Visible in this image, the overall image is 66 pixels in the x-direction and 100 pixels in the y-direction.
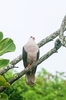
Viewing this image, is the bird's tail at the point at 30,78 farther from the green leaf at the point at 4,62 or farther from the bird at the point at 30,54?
the green leaf at the point at 4,62

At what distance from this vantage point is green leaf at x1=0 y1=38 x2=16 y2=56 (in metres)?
5.29

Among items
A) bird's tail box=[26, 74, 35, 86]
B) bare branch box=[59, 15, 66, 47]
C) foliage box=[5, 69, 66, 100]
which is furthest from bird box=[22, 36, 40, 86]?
foliage box=[5, 69, 66, 100]

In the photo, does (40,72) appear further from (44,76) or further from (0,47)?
(0,47)

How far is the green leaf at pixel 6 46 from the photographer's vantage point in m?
5.29

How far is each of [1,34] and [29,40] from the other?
1.24 metres

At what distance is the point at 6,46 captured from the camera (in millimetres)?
5332

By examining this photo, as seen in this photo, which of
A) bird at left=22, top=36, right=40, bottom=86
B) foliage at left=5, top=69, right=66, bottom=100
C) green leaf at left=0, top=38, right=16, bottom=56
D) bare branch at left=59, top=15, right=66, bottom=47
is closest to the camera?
bare branch at left=59, top=15, right=66, bottom=47

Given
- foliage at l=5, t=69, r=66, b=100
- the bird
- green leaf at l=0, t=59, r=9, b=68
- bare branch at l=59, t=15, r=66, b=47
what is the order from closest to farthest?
bare branch at l=59, t=15, r=66, b=47 < green leaf at l=0, t=59, r=9, b=68 < the bird < foliage at l=5, t=69, r=66, b=100

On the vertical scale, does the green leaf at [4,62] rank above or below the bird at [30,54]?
above

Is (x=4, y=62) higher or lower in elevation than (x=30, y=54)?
higher

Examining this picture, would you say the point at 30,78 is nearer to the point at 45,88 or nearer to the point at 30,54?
the point at 30,54

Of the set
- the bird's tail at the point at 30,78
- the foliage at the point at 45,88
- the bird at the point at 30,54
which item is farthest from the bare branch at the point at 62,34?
the foliage at the point at 45,88

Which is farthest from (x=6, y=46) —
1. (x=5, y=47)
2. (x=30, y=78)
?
(x=30, y=78)

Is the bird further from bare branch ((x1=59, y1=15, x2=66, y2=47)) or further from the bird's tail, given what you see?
bare branch ((x1=59, y1=15, x2=66, y2=47))
